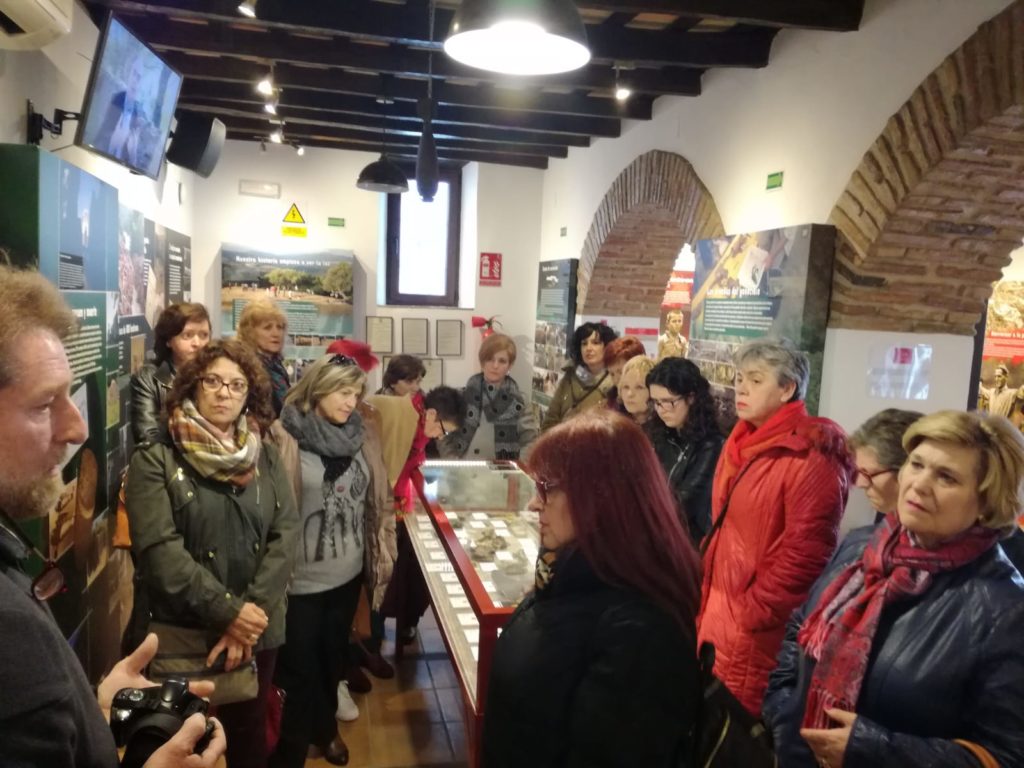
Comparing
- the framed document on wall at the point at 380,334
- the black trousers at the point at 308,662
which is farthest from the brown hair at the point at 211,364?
the framed document on wall at the point at 380,334

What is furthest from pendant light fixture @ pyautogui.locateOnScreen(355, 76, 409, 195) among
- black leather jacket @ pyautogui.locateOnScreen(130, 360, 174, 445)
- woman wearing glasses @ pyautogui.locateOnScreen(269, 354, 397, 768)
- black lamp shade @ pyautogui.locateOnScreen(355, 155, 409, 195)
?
woman wearing glasses @ pyautogui.locateOnScreen(269, 354, 397, 768)

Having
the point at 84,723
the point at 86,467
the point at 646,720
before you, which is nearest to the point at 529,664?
the point at 646,720

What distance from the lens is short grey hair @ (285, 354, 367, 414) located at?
2.75 metres

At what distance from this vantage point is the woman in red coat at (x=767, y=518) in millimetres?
2223

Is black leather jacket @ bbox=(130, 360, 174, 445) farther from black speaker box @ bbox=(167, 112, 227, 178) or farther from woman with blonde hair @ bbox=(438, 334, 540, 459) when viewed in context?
black speaker box @ bbox=(167, 112, 227, 178)

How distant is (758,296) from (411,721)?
2546 mm

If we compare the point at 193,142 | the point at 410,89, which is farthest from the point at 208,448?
the point at 193,142

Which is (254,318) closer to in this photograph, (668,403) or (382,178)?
(382,178)

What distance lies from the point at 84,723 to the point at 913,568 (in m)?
1.57

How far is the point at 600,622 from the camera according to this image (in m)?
1.27

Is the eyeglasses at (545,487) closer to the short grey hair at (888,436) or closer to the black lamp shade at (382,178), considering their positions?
the short grey hair at (888,436)

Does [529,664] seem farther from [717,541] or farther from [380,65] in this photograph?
[380,65]

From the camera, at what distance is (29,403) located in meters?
1.09

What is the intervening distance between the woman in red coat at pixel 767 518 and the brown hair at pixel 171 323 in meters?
2.26
